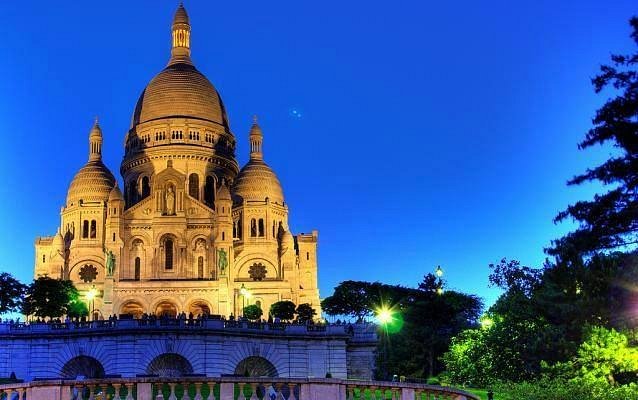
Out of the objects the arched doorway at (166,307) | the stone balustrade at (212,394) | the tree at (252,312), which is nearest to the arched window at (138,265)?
the arched doorway at (166,307)

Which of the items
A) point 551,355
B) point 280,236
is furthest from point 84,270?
point 551,355

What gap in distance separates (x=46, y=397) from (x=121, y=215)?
238 ft

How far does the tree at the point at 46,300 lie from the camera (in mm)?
71938

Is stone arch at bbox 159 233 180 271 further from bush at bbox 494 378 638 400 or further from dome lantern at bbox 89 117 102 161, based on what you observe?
bush at bbox 494 378 638 400

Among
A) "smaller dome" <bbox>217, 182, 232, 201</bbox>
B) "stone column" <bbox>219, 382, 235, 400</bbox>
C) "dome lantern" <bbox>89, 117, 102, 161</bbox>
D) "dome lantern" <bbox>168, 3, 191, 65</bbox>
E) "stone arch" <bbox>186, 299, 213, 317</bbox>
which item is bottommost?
"stone column" <bbox>219, 382, 235, 400</bbox>

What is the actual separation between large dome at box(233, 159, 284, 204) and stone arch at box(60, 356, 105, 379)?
4474 cm

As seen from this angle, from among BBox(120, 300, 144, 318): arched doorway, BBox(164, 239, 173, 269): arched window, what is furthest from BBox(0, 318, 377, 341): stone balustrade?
BBox(164, 239, 173, 269): arched window

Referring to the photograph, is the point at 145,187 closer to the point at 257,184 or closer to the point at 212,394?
the point at 257,184

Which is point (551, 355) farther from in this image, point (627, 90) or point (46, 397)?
point (46, 397)

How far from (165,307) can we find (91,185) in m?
18.4

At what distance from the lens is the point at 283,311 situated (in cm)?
7944

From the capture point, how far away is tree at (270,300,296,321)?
7925 cm

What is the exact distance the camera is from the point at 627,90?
1233 inches

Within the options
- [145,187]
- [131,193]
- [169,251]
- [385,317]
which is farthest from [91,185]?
[385,317]
